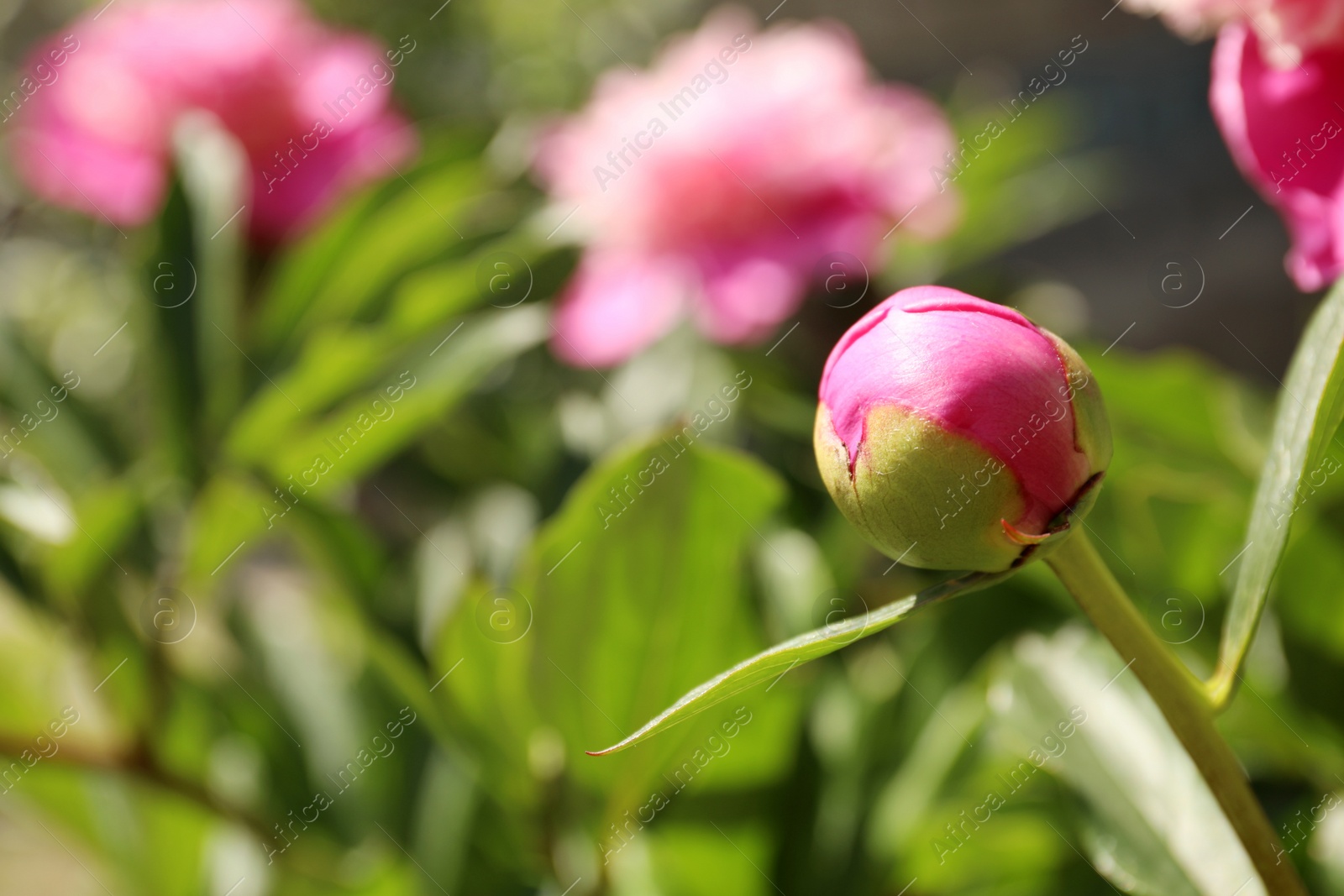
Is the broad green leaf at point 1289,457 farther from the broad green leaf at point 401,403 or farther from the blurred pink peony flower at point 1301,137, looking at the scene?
the broad green leaf at point 401,403

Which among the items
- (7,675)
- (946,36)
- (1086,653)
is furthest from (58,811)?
(946,36)

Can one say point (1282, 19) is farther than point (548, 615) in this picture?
No

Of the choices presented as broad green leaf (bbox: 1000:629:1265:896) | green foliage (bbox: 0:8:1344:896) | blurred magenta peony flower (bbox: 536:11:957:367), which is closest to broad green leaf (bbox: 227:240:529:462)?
green foliage (bbox: 0:8:1344:896)

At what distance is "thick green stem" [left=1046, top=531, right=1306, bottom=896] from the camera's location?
22 centimetres

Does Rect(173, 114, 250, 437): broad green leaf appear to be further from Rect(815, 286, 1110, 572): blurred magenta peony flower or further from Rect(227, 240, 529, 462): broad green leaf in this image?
Rect(815, 286, 1110, 572): blurred magenta peony flower

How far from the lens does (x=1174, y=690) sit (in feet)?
0.74

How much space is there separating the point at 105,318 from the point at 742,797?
1.38 m

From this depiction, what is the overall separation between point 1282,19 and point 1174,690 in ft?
0.59

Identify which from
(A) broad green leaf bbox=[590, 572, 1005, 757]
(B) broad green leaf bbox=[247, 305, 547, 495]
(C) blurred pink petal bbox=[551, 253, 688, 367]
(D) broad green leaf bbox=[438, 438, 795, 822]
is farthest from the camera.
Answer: (C) blurred pink petal bbox=[551, 253, 688, 367]

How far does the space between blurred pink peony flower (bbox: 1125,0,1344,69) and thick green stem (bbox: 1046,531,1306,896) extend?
16 cm

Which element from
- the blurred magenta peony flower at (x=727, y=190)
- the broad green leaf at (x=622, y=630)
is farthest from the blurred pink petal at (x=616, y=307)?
the broad green leaf at (x=622, y=630)

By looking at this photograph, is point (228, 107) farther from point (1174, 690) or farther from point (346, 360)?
point (1174, 690)

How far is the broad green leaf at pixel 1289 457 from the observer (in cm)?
21

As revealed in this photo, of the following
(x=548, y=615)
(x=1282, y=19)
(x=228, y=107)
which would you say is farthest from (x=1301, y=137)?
(x=228, y=107)
